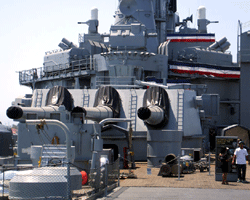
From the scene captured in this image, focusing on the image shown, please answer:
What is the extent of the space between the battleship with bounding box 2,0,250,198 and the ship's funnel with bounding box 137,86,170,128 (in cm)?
4

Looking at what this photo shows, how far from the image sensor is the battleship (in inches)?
600

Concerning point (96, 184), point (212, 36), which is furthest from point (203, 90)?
point (96, 184)

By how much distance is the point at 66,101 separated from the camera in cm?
2306

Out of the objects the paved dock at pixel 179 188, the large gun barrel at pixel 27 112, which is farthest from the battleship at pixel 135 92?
the paved dock at pixel 179 188

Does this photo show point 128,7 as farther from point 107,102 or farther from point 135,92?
point 107,102

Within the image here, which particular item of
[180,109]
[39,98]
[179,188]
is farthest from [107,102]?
[179,188]

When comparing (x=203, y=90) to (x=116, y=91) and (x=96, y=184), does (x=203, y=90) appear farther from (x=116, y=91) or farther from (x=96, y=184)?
(x=96, y=184)

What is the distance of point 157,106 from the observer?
22.1 m

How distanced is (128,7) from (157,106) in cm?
1063

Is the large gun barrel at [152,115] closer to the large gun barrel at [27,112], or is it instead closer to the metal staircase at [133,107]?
the metal staircase at [133,107]

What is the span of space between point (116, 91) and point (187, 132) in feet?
12.0

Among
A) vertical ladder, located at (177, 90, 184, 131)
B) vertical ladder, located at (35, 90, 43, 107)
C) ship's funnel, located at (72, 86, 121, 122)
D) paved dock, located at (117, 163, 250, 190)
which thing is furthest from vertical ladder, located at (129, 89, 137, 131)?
paved dock, located at (117, 163, 250, 190)

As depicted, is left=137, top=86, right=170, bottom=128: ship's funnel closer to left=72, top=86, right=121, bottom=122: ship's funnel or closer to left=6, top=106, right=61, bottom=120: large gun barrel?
left=72, top=86, right=121, bottom=122: ship's funnel

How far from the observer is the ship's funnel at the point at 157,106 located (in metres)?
21.2
